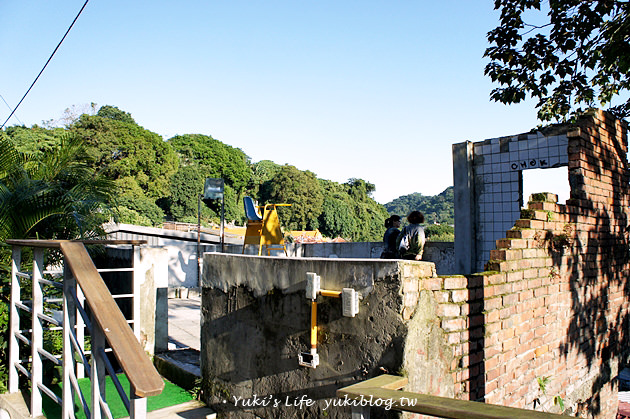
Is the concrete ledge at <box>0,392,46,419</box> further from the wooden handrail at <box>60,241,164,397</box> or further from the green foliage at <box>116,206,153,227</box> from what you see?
the green foliage at <box>116,206,153,227</box>

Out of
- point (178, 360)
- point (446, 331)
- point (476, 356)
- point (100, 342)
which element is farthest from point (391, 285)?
point (178, 360)

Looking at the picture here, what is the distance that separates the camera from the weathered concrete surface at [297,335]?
2900 millimetres

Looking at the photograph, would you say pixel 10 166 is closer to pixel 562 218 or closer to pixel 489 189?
pixel 562 218

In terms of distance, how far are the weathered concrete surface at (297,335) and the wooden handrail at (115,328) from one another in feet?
4.52

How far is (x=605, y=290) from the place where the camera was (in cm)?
527

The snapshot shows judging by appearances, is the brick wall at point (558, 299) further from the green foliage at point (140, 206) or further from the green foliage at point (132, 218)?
the green foliage at point (140, 206)

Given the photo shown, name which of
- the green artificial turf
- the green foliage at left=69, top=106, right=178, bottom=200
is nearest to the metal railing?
the green artificial turf

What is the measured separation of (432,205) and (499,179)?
117 metres

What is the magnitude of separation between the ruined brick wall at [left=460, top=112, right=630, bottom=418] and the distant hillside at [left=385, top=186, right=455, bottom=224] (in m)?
70.3

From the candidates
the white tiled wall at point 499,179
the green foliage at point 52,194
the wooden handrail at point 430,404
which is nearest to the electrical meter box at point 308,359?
the wooden handrail at point 430,404

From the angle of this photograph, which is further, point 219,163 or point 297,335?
point 219,163

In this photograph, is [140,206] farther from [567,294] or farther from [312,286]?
[312,286]

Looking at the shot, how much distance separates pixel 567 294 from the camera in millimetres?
4625

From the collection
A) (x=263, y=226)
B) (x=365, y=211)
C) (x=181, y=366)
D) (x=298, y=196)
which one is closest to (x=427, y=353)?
(x=181, y=366)
